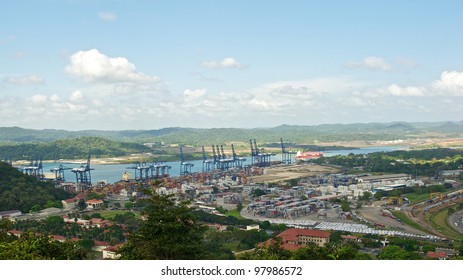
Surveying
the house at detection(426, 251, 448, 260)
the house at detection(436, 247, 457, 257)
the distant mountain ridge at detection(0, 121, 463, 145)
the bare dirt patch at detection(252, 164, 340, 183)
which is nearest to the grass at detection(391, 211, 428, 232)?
the house at detection(436, 247, 457, 257)

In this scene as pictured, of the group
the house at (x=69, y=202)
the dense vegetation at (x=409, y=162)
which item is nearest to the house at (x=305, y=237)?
the house at (x=69, y=202)

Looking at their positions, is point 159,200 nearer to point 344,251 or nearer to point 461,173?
point 344,251

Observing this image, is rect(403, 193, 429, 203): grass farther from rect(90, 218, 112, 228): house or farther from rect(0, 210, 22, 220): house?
rect(0, 210, 22, 220): house

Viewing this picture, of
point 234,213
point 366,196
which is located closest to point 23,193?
point 234,213

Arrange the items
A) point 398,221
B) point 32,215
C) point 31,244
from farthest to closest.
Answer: point 32,215 → point 398,221 → point 31,244

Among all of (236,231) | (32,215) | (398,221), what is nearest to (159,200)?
(236,231)

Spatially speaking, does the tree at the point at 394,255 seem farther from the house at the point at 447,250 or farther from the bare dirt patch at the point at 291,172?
the bare dirt patch at the point at 291,172
